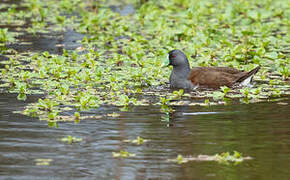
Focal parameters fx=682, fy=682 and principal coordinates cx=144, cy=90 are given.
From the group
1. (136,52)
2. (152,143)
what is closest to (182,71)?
(136,52)

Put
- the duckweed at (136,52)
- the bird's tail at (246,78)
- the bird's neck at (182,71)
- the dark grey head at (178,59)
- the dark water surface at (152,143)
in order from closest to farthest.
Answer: the dark water surface at (152,143) < the duckweed at (136,52) < the bird's tail at (246,78) < the bird's neck at (182,71) < the dark grey head at (178,59)

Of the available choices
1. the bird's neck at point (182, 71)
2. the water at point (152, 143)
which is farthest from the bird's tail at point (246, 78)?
the water at point (152, 143)

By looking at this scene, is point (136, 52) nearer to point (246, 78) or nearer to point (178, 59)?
point (178, 59)

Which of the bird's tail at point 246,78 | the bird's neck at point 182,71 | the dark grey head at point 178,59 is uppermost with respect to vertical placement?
the dark grey head at point 178,59

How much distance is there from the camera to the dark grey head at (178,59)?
1089 centimetres

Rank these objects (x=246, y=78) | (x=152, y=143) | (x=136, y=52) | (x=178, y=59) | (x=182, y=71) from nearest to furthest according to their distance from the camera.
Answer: (x=152, y=143), (x=246, y=78), (x=182, y=71), (x=178, y=59), (x=136, y=52)

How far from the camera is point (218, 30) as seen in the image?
14711 millimetres

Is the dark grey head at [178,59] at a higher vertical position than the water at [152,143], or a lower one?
higher

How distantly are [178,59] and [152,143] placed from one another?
387 cm

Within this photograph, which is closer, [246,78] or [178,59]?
[246,78]

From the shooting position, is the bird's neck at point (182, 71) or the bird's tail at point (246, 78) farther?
the bird's neck at point (182, 71)

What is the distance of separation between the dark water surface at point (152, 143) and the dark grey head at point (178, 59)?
6.48 feet

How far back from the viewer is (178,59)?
10.9m

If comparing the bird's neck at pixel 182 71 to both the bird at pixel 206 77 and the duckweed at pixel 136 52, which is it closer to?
the bird at pixel 206 77
